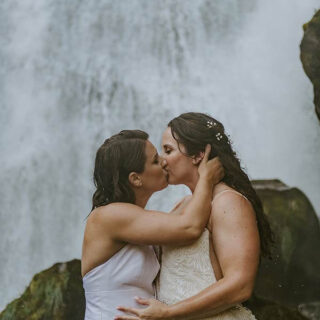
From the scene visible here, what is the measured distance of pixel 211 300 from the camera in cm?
242

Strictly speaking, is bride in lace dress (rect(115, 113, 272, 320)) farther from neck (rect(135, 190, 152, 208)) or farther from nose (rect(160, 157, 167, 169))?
neck (rect(135, 190, 152, 208))

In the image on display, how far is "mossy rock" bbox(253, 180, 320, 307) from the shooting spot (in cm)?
616

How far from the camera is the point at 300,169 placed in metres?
7.33

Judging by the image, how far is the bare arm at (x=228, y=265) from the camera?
2432mm

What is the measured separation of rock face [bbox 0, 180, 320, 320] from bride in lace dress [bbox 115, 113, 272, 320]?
3.41 metres

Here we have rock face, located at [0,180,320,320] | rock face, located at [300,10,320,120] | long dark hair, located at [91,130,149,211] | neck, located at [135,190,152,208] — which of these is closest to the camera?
long dark hair, located at [91,130,149,211]

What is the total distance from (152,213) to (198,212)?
209 mm

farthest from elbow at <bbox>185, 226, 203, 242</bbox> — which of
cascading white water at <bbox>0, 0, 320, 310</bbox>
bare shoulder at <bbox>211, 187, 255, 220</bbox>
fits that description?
cascading white water at <bbox>0, 0, 320, 310</bbox>

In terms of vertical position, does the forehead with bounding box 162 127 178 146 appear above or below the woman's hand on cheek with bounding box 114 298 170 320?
above

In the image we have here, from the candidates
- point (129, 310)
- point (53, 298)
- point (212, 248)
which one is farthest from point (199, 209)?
point (53, 298)

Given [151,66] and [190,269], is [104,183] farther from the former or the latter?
[151,66]

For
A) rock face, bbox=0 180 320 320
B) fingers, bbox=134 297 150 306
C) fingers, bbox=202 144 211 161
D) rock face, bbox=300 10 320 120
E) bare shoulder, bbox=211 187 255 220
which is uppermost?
rock face, bbox=300 10 320 120

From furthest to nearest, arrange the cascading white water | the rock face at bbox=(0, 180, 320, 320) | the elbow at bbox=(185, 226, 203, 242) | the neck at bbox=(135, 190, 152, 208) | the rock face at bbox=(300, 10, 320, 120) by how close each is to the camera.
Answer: the cascading white water → the rock face at bbox=(300, 10, 320, 120) → the rock face at bbox=(0, 180, 320, 320) → the neck at bbox=(135, 190, 152, 208) → the elbow at bbox=(185, 226, 203, 242)

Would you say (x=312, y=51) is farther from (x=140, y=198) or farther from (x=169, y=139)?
(x=140, y=198)
